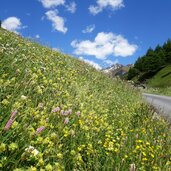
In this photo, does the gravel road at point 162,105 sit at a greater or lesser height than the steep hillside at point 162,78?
lesser

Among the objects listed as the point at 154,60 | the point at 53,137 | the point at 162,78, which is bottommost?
the point at 53,137

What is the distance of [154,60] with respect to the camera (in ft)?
343

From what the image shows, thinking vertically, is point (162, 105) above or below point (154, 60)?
below

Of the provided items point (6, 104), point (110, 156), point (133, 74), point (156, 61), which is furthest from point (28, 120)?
point (133, 74)

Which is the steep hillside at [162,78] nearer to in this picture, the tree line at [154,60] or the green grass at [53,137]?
the tree line at [154,60]

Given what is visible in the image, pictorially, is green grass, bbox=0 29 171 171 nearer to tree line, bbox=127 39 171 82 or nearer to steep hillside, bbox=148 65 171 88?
steep hillside, bbox=148 65 171 88

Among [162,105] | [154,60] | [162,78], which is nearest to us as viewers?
[162,105]

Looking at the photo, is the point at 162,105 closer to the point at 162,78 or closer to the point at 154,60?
the point at 162,78

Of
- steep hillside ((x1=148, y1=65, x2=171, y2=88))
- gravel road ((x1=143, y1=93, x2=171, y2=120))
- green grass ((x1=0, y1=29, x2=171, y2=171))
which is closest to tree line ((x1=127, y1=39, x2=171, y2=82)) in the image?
steep hillside ((x1=148, y1=65, x2=171, y2=88))

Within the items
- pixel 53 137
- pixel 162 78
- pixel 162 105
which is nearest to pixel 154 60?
pixel 162 78

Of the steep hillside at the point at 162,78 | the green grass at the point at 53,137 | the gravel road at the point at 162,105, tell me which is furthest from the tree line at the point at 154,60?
the green grass at the point at 53,137

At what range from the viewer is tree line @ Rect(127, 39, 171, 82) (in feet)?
340

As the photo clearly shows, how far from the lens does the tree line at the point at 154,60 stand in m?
104

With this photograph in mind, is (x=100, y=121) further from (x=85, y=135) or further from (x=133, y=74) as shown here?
(x=133, y=74)
